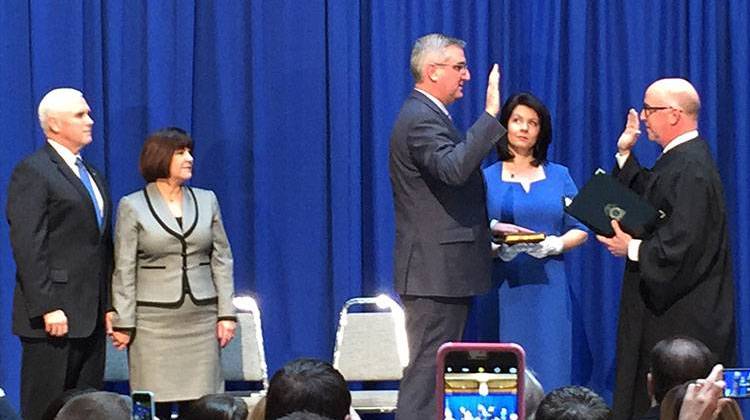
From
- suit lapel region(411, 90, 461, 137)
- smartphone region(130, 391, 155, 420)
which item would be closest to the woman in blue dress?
suit lapel region(411, 90, 461, 137)

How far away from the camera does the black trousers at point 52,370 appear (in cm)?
527

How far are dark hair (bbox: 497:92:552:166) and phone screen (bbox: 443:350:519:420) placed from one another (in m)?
2.40

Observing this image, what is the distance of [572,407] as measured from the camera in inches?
129

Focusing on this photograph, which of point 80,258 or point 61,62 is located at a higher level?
point 61,62

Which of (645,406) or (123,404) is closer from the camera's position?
(123,404)

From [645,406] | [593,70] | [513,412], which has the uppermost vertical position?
[593,70]

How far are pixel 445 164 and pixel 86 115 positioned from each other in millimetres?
1484

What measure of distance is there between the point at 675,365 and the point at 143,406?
1.76 metres

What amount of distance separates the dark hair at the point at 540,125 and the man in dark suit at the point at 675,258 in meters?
0.49

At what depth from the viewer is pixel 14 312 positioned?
17.7ft

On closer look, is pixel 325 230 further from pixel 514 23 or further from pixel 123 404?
pixel 123 404

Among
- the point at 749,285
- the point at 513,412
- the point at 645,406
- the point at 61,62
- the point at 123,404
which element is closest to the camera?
the point at 123,404

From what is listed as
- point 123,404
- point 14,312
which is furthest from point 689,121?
point 123,404

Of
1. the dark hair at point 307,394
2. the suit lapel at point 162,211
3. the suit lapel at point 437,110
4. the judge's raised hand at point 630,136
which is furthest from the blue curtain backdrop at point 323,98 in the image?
the dark hair at point 307,394
